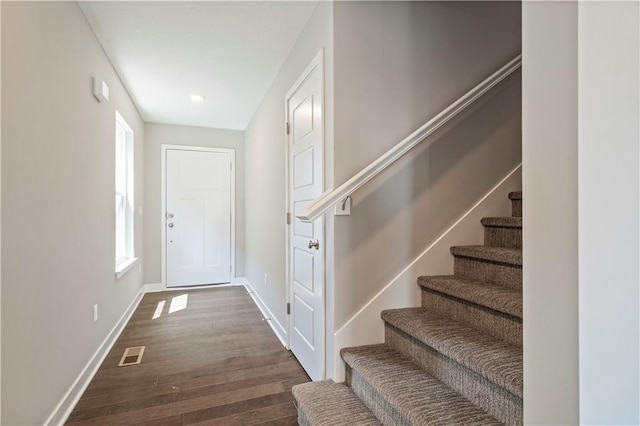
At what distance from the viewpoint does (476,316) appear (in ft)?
4.94

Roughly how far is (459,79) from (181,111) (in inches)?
131

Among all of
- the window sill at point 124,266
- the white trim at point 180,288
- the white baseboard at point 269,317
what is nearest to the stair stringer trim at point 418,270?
the white baseboard at point 269,317

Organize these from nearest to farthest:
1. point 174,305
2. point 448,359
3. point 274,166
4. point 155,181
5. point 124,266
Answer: point 448,359 < point 274,166 < point 124,266 < point 174,305 < point 155,181

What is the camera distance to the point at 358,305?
69.8 inches

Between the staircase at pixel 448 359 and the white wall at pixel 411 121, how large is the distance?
24 centimetres

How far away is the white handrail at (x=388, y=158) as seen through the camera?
1.54 meters

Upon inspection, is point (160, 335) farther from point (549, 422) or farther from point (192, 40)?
point (549, 422)

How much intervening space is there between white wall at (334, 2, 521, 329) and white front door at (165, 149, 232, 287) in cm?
347

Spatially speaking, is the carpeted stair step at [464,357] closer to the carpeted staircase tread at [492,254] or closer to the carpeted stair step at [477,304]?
the carpeted stair step at [477,304]

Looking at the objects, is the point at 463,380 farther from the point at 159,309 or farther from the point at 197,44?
the point at 159,309

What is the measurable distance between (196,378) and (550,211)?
222 cm

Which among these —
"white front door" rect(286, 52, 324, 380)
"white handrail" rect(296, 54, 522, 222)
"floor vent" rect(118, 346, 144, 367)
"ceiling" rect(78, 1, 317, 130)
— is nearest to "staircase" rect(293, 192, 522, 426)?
"white front door" rect(286, 52, 324, 380)
